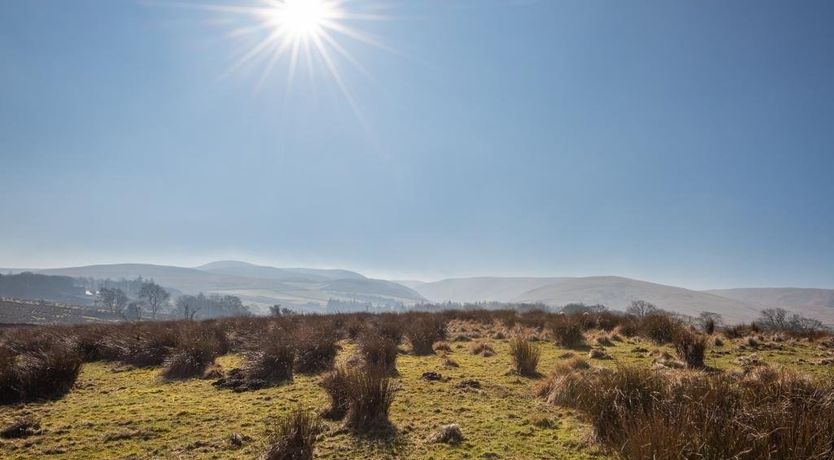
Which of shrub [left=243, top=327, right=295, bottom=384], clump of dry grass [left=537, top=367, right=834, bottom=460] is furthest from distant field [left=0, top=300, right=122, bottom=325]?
clump of dry grass [left=537, top=367, right=834, bottom=460]

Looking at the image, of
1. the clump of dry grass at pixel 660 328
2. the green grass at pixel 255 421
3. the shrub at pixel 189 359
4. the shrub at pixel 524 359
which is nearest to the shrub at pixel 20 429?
the green grass at pixel 255 421

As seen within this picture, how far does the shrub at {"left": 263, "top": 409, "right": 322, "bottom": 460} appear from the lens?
4.36 metres

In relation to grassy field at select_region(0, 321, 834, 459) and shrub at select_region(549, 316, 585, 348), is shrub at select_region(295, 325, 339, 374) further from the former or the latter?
shrub at select_region(549, 316, 585, 348)

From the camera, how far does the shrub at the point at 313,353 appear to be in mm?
9922

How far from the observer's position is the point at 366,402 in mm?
5734

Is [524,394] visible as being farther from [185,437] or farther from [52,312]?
[52,312]

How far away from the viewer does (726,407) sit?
3.92 meters

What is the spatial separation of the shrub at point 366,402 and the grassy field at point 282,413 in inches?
9.2

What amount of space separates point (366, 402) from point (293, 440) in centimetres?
144

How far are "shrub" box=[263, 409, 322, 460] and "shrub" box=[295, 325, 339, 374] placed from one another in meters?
5.06

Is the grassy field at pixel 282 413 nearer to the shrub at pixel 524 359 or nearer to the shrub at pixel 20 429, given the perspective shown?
the shrub at pixel 20 429

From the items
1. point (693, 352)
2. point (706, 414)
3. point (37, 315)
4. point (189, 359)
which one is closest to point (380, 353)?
point (189, 359)

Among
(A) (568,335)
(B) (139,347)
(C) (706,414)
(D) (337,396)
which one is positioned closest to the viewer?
(C) (706,414)

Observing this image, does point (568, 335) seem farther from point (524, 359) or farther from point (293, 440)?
point (293, 440)
